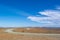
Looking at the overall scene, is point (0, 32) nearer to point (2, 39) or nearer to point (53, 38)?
point (2, 39)

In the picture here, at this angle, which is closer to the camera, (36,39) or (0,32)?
(36,39)

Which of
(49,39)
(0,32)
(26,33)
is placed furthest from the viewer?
(0,32)

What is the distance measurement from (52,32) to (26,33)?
1.02 meters

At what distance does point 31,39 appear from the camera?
5.13 meters

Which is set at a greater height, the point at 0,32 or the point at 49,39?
the point at 0,32

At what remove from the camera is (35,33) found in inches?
242

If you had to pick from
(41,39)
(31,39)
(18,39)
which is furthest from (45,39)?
(18,39)

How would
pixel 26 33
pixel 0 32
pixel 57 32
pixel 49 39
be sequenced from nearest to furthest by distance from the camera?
pixel 49 39
pixel 57 32
pixel 26 33
pixel 0 32

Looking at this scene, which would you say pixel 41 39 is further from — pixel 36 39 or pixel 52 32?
pixel 52 32

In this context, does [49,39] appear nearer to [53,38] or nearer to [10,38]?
[53,38]

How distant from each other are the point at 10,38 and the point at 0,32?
110cm

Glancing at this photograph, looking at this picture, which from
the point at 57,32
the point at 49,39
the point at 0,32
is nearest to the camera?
the point at 49,39

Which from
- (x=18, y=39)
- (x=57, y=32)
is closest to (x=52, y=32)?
(x=57, y=32)

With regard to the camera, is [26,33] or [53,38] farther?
[26,33]
